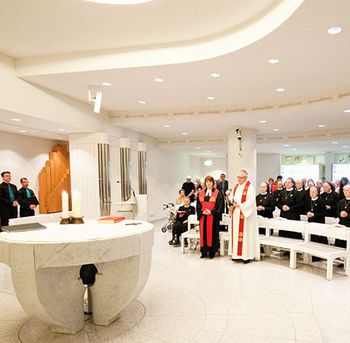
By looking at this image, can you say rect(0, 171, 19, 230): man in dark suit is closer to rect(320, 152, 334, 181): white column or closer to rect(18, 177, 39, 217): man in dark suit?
rect(18, 177, 39, 217): man in dark suit

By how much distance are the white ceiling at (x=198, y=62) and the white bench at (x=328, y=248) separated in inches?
95.2

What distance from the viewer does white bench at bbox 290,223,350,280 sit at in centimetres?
435

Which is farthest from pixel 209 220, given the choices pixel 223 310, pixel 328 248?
pixel 223 310

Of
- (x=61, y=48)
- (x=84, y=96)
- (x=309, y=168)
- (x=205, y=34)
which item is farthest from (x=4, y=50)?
(x=309, y=168)

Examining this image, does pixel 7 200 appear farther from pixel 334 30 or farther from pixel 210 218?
pixel 334 30

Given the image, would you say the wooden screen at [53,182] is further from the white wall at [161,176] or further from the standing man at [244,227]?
the standing man at [244,227]

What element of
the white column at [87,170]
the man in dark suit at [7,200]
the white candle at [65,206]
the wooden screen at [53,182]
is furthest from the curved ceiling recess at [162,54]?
the wooden screen at [53,182]

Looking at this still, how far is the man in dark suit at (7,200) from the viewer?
590 centimetres

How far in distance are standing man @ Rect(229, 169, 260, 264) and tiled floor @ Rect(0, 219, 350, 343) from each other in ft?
1.28

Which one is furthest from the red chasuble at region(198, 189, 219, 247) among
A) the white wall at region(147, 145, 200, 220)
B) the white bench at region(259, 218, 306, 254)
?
the white wall at region(147, 145, 200, 220)

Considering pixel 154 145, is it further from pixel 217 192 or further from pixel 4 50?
pixel 4 50

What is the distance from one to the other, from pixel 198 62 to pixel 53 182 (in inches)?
240

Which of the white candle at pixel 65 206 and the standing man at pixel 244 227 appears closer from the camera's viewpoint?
the white candle at pixel 65 206

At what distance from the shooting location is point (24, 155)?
8219 millimetres
